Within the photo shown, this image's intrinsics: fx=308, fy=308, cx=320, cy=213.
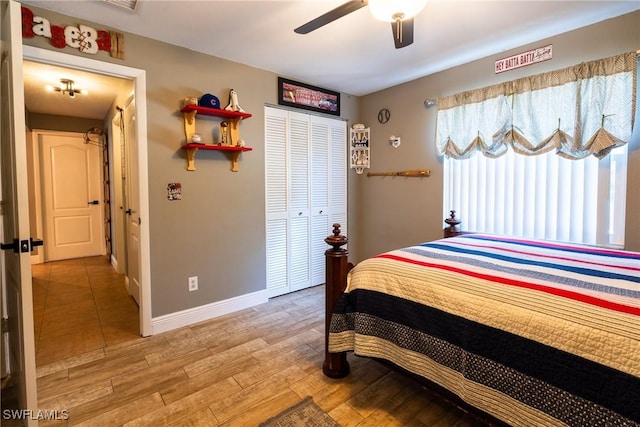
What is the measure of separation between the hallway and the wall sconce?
3.18 m

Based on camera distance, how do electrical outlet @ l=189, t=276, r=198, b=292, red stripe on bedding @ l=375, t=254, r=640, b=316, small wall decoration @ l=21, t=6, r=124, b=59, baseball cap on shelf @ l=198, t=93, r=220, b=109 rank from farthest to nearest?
electrical outlet @ l=189, t=276, r=198, b=292 → baseball cap on shelf @ l=198, t=93, r=220, b=109 → small wall decoration @ l=21, t=6, r=124, b=59 → red stripe on bedding @ l=375, t=254, r=640, b=316

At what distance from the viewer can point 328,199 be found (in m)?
3.81

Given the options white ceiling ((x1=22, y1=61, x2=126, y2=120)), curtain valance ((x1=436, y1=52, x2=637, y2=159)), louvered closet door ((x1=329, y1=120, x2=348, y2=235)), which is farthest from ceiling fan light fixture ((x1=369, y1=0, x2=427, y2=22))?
white ceiling ((x1=22, y1=61, x2=126, y2=120))

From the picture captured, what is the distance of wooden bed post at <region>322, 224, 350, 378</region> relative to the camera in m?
1.88

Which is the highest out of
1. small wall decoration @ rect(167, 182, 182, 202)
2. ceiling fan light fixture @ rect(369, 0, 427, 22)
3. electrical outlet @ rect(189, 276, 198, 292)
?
ceiling fan light fixture @ rect(369, 0, 427, 22)

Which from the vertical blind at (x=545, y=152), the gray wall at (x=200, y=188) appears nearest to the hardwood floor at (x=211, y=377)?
the gray wall at (x=200, y=188)

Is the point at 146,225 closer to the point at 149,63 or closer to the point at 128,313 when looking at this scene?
the point at 128,313

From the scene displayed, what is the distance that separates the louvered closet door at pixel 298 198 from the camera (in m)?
3.44

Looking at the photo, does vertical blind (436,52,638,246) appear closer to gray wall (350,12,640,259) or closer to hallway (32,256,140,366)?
gray wall (350,12,640,259)

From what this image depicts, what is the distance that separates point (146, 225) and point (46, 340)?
1206 mm

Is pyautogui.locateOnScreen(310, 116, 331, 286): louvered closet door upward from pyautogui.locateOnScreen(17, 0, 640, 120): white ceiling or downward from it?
downward

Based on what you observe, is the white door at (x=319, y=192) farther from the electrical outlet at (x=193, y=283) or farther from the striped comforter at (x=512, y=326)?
the striped comforter at (x=512, y=326)

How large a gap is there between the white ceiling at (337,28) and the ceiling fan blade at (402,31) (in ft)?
1.73

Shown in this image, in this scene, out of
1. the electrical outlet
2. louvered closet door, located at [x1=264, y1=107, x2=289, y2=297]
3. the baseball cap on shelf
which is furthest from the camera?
louvered closet door, located at [x1=264, y1=107, x2=289, y2=297]
